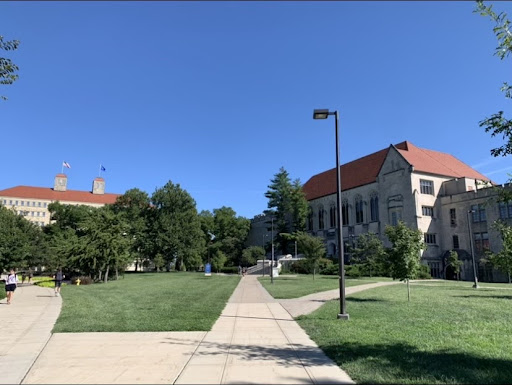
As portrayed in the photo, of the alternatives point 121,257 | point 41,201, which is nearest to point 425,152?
point 121,257

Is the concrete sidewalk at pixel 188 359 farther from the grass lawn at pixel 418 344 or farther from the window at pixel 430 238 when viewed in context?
the window at pixel 430 238

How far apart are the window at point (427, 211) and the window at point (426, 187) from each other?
2341 millimetres

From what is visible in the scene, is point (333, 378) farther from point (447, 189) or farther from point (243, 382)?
point (447, 189)

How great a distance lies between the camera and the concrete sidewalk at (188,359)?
6301 millimetres

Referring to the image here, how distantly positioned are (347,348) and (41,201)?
145657mm

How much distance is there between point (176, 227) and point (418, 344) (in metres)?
68.7

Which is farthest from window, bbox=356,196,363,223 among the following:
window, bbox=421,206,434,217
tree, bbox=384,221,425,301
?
tree, bbox=384,221,425,301

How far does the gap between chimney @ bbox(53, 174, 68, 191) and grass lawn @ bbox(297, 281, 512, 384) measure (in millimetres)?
145208

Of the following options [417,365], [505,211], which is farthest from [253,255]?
[417,365]

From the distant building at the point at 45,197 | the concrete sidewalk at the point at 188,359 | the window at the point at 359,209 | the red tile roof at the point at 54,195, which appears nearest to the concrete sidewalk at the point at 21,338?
the concrete sidewalk at the point at 188,359

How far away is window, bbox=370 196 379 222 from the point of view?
67250mm

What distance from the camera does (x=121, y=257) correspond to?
40.1m

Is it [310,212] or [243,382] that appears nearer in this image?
[243,382]

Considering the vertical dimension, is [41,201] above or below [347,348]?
above
